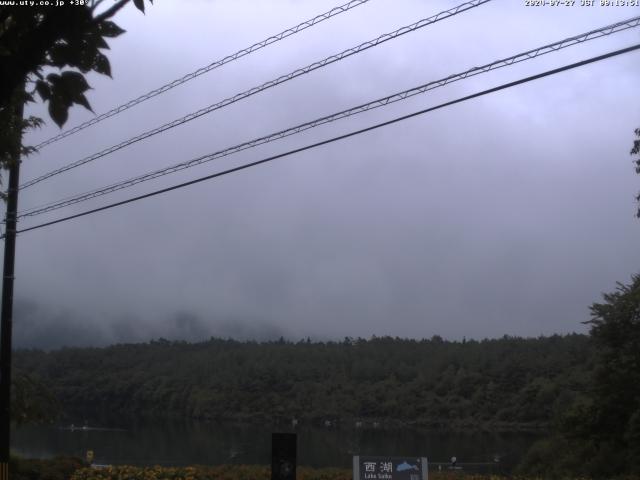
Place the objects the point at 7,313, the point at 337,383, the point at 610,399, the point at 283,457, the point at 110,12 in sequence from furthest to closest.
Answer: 1. the point at 337,383
2. the point at 610,399
3. the point at 7,313
4. the point at 283,457
5. the point at 110,12

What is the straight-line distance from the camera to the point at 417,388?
309 feet

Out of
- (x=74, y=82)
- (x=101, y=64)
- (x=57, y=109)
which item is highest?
(x=101, y=64)

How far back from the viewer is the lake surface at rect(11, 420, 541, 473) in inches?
1645

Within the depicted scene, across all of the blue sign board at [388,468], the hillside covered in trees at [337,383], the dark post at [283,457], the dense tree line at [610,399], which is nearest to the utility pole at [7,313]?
the dark post at [283,457]

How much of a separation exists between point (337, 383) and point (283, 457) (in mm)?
89902

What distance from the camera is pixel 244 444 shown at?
2087 inches

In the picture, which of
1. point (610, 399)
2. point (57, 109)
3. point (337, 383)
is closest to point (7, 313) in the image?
point (57, 109)

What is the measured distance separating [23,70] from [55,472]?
56.1ft

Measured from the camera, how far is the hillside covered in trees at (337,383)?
7831 cm

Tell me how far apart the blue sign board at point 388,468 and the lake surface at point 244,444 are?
75.5 feet

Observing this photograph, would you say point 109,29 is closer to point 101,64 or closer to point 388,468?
point 101,64

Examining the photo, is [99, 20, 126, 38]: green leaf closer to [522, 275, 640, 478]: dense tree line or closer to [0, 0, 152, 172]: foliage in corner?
[0, 0, 152, 172]: foliage in corner

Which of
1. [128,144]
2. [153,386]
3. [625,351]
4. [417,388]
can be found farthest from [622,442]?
[153,386]

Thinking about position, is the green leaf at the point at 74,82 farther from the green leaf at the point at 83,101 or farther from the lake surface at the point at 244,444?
the lake surface at the point at 244,444
